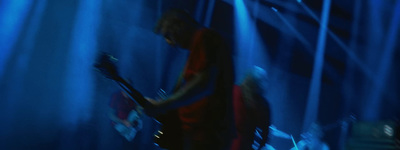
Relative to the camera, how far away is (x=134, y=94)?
1.21 m

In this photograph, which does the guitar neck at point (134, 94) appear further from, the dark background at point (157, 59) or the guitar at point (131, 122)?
the dark background at point (157, 59)

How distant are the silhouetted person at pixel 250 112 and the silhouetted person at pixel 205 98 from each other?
111 cm

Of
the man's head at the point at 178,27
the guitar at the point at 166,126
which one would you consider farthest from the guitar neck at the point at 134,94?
the man's head at the point at 178,27

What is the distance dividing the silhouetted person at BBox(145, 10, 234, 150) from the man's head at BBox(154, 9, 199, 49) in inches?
1.4

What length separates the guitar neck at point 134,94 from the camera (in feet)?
3.84

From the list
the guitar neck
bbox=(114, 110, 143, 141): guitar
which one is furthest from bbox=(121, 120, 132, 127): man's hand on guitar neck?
the guitar neck

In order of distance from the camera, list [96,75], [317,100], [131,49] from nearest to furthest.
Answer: [96,75]
[131,49]
[317,100]

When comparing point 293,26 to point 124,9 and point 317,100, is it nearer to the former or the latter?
point 317,100

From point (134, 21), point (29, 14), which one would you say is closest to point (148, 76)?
point (134, 21)

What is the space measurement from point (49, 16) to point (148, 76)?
3.49ft

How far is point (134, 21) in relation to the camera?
3639 millimetres

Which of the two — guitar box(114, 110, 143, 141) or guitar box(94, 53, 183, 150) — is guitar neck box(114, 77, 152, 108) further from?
guitar box(114, 110, 143, 141)

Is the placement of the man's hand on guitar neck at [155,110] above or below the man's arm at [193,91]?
below

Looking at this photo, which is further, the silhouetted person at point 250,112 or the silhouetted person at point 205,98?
the silhouetted person at point 250,112
